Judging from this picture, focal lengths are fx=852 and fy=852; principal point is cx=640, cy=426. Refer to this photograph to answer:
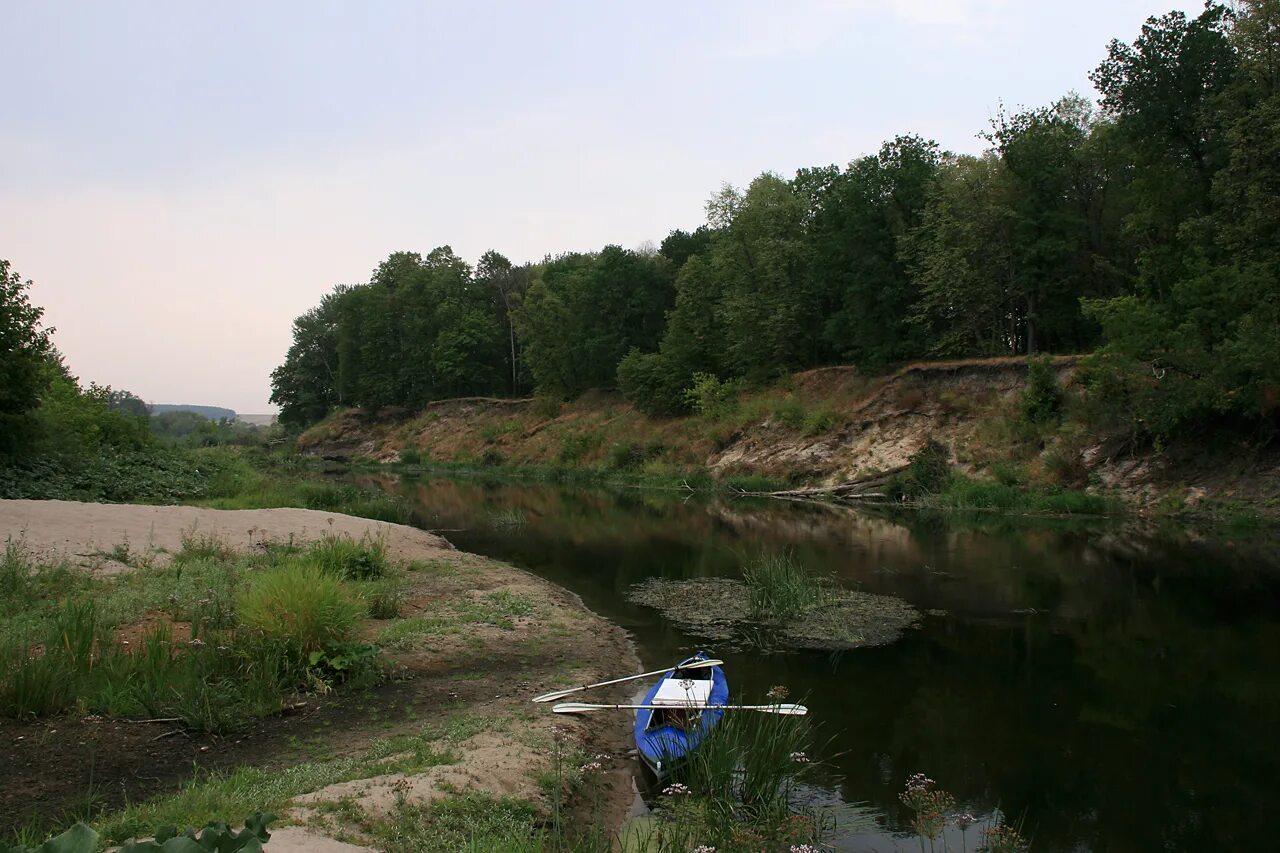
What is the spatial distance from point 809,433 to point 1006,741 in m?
40.9

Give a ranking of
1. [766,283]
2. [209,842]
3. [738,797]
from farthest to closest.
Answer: [766,283] < [738,797] < [209,842]

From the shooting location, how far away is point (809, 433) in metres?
51.6

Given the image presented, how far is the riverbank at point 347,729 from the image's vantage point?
7422mm

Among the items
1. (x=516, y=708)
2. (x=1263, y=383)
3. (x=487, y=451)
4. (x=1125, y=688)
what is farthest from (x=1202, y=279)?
(x=487, y=451)

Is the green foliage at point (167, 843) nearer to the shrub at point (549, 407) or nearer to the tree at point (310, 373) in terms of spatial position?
the shrub at point (549, 407)

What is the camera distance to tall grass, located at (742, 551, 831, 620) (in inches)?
699

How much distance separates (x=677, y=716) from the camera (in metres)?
10.3

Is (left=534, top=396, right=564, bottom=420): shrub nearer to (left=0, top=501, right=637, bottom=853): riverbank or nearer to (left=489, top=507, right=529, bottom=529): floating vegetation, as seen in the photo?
(left=489, top=507, right=529, bottom=529): floating vegetation

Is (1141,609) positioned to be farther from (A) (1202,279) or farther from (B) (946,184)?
(B) (946,184)

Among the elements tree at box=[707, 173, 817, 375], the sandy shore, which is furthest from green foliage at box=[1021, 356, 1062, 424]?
the sandy shore

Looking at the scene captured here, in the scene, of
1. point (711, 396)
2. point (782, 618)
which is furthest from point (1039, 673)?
point (711, 396)

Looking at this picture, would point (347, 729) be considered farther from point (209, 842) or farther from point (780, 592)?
point (780, 592)

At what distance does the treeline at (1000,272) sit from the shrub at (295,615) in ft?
105

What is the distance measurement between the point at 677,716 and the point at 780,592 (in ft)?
26.7
